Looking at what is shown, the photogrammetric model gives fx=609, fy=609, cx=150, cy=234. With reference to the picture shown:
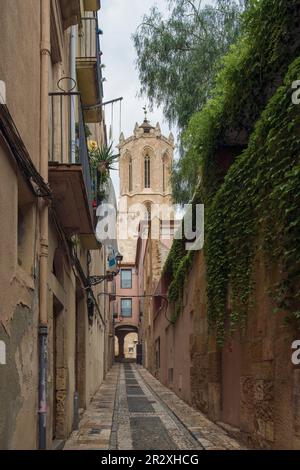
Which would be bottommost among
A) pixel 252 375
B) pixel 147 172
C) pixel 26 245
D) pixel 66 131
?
pixel 252 375

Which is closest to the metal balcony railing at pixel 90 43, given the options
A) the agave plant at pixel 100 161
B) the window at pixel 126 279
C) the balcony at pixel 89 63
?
the balcony at pixel 89 63

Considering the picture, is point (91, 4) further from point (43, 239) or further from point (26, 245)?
point (26, 245)

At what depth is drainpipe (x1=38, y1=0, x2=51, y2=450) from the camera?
5996 millimetres

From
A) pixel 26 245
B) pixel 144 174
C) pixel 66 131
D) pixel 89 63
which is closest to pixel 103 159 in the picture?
pixel 89 63

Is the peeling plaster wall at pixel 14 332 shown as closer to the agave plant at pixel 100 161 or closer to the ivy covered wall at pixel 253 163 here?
the ivy covered wall at pixel 253 163

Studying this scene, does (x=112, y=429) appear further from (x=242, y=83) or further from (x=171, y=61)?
(x=171, y=61)

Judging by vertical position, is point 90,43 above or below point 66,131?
above

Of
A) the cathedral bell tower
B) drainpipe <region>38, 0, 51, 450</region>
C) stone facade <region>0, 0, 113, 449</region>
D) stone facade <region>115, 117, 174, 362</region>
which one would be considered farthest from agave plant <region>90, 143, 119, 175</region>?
the cathedral bell tower

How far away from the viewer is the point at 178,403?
1488 centimetres

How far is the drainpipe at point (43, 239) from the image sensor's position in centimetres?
600

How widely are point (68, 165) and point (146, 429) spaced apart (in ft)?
16.9

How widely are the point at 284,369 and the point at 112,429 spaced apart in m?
4.57

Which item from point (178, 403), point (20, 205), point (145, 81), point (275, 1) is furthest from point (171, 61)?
point (20, 205)

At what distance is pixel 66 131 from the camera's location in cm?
861
